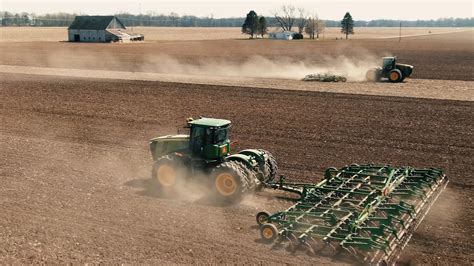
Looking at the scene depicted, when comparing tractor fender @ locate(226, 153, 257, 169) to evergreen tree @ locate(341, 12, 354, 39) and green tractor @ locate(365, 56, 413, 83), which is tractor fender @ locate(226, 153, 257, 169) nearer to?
green tractor @ locate(365, 56, 413, 83)

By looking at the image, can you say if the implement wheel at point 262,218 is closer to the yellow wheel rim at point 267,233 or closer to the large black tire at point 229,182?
the yellow wheel rim at point 267,233

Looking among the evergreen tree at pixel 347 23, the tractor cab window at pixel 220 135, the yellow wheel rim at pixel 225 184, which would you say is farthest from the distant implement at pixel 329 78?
the evergreen tree at pixel 347 23

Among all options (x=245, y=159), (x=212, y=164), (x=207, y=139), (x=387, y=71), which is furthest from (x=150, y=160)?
(x=387, y=71)

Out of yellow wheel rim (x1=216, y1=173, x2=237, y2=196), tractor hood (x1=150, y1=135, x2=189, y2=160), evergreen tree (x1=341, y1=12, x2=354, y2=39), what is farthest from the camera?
evergreen tree (x1=341, y1=12, x2=354, y2=39)

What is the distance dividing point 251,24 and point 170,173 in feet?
467

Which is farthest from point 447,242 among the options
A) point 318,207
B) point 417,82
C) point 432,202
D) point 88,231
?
point 417,82

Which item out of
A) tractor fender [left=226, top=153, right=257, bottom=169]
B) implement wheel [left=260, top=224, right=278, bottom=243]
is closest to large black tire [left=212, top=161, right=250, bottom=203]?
tractor fender [left=226, top=153, right=257, bottom=169]

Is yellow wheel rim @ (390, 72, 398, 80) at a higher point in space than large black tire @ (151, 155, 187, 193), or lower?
higher

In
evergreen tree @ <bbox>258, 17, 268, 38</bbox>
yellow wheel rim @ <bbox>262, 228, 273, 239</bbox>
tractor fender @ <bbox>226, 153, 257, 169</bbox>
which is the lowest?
yellow wheel rim @ <bbox>262, 228, 273, 239</bbox>

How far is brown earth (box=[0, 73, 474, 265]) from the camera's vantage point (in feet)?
40.4

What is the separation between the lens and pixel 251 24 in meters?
154

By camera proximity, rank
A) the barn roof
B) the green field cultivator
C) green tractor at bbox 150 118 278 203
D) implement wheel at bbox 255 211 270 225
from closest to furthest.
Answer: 1. the green field cultivator
2. implement wheel at bbox 255 211 270 225
3. green tractor at bbox 150 118 278 203
4. the barn roof

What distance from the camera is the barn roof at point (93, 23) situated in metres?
115

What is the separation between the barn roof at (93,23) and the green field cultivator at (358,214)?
106339 mm
